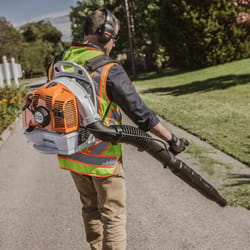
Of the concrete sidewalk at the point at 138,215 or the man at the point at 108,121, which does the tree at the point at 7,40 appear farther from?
the man at the point at 108,121

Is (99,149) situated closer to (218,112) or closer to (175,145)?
(175,145)

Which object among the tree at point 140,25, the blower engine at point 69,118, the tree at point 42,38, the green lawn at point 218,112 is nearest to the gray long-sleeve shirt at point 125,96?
the blower engine at point 69,118

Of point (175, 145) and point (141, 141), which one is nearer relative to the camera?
point (141, 141)

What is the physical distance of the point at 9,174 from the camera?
21.8ft

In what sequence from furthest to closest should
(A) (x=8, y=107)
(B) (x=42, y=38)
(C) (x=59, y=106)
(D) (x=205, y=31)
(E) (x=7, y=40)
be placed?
(B) (x=42, y=38) < (E) (x=7, y=40) < (D) (x=205, y=31) < (A) (x=8, y=107) < (C) (x=59, y=106)

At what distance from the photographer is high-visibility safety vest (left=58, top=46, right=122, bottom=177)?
2.59 metres

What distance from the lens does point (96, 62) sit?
2.51m

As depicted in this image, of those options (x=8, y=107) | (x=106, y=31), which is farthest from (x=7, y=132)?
(x=106, y=31)

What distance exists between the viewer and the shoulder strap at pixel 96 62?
8.18ft

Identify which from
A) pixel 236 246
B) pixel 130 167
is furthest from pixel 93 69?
pixel 130 167

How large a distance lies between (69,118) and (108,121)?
309mm

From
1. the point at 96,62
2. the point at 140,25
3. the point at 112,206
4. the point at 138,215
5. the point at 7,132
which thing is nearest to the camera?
the point at 96,62

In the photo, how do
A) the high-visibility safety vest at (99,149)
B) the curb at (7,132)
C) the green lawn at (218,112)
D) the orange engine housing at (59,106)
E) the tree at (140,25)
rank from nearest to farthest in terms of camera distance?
the orange engine housing at (59,106), the high-visibility safety vest at (99,149), the green lawn at (218,112), the curb at (7,132), the tree at (140,25)

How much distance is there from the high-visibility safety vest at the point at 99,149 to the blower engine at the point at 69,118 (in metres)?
0.07
